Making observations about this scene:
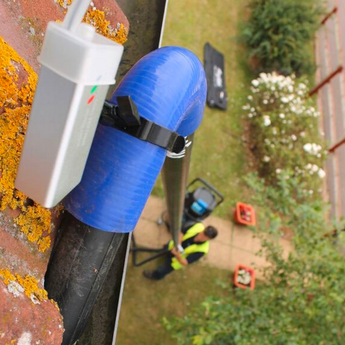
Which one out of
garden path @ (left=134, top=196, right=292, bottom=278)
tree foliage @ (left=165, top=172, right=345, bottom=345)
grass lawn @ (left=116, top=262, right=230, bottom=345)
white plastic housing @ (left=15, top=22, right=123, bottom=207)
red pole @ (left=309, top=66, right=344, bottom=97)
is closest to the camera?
white plastic housing @ (left=15, top=22, right=123, bottom=207)

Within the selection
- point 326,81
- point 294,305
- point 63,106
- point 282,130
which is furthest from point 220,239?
point 63,106

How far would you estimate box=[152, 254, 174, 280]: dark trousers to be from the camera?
18.1ft

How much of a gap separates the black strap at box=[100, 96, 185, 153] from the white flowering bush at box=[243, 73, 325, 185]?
578cm

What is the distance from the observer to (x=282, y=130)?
726cm

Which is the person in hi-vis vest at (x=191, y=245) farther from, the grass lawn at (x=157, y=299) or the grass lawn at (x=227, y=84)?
the grass lawn at (x=227, y=84)

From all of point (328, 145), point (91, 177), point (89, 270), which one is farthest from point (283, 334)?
point (328, 145)

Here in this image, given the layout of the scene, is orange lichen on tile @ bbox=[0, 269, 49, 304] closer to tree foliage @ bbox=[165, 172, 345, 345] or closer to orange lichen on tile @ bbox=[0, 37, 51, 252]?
orange lichen on tile @ bbox=[0, 37, 51, 252]

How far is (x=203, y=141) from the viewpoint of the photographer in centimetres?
712

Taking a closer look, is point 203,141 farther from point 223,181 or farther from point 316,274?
point 316,274

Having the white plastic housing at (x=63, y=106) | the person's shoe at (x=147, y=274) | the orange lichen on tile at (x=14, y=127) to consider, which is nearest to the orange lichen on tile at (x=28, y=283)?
the orange lichen on tile at (x=14, y=127)

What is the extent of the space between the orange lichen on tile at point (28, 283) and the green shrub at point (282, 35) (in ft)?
25.0

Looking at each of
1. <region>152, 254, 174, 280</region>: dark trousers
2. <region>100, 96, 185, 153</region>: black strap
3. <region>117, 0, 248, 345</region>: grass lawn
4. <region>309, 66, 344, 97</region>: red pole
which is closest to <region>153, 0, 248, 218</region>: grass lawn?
<region>117, 0, 248, 345</region>: grass lawn

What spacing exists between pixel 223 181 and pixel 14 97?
19.1 ft

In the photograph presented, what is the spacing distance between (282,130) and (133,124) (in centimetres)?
629
